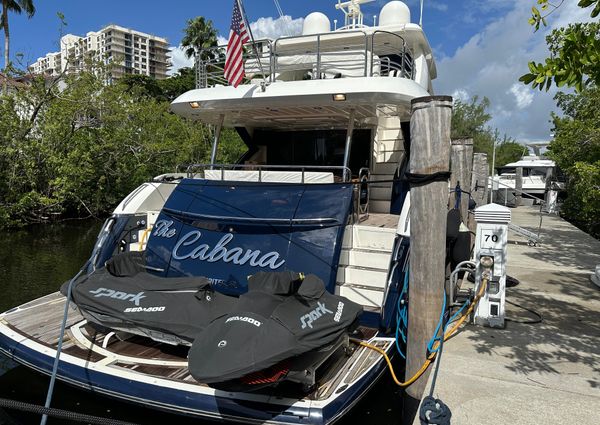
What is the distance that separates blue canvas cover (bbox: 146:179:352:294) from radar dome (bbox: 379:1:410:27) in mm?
5340

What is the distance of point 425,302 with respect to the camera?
3705 mm

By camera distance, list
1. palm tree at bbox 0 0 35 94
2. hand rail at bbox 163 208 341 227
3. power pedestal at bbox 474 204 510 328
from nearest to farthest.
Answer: hand rail at bbox 163 208 341 227 < power pedestal at bbox 474 204 510 328 < palm tree at bbox 0 0 35 94

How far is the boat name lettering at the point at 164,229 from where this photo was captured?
523 cm

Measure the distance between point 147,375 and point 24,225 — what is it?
50.0 feet

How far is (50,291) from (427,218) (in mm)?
7987

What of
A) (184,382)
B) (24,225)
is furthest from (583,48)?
(24,225)

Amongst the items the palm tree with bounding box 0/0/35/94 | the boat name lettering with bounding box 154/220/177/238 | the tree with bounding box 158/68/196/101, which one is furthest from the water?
the tree with bounding box 158/68/196/101

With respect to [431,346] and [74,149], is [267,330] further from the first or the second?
[74,149]

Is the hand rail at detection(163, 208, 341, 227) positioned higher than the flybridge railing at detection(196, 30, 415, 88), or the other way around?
the flybridge railing at detection(196, 30, 415, 88)

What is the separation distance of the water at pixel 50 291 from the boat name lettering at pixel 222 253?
5.20 feet

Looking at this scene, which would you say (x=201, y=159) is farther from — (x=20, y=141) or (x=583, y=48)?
(x=583, y=48)

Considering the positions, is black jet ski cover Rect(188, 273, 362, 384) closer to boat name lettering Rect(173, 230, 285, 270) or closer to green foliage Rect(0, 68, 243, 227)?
boat name lettering Rect(173, 230, 285, 270)

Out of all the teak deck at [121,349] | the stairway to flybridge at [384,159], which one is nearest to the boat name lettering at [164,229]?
the teak deck at [121,349]

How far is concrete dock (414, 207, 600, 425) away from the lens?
10.5 ft
